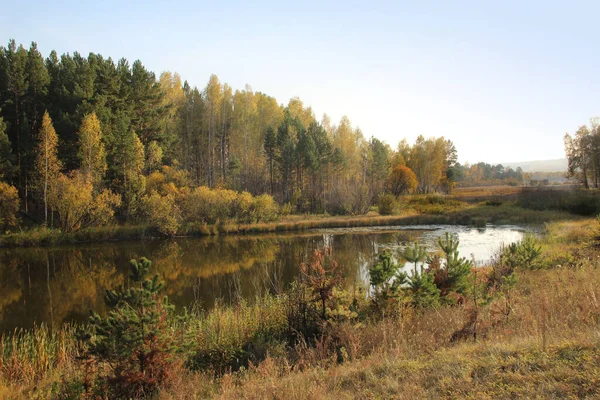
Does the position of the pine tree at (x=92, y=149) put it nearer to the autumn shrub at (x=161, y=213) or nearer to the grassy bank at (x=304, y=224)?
the autumn shrub at (x=161, y=213)

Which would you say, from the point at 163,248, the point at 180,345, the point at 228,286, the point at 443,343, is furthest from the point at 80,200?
the point at 443,343

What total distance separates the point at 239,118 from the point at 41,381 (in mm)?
41946

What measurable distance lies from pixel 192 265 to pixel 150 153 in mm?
20846

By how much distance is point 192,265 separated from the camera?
20312mm

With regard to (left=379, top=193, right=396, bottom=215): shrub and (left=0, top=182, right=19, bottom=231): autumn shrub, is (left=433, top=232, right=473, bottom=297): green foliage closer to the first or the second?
(left=0, top=182, right=19, bottom=231): autumn shrub

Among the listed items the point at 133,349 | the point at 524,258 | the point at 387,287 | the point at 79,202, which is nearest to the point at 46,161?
the point at 79,202

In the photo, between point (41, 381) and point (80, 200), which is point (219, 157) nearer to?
point (80, 200)

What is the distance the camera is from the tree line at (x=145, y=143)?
1227 inches

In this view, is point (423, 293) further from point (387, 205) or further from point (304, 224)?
point (387, 205)

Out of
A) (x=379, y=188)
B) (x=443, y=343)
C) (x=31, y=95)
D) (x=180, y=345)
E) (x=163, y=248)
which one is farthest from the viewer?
(x=379, y=188)

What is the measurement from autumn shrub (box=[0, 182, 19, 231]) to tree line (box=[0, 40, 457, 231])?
1927 mm

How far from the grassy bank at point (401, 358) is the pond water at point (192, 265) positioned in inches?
92.5

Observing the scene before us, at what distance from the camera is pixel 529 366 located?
3816 mm

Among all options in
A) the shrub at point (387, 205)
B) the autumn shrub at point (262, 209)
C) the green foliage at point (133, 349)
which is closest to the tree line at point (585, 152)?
the shrub at point (387, 205)
